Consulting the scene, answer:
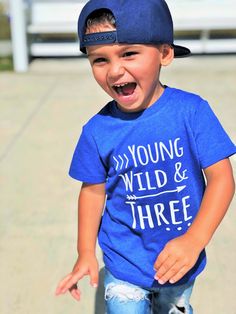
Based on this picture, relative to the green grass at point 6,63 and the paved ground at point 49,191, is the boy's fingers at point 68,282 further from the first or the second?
the green grass at point 6,63

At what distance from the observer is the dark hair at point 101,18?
1.31 m

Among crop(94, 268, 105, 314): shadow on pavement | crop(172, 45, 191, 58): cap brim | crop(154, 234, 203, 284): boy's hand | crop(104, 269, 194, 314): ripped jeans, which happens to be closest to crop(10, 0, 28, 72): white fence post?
crop(94, 268, 105, 314): shadow on pavement

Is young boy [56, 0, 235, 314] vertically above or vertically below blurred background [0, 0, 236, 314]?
above

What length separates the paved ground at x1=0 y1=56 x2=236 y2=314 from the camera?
2451 mm

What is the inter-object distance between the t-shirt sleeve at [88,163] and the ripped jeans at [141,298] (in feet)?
1.13

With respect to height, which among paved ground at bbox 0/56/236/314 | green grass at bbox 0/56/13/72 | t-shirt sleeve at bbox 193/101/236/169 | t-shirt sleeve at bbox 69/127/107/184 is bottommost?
green grass at bbox 0/56/13/72

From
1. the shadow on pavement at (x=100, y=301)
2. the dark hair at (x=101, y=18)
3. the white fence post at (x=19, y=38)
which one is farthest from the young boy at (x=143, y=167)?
the white fence post at (x=19, y=38)

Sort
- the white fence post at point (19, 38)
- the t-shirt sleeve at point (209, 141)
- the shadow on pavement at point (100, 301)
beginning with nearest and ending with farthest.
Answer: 1. the t-shirt sleeve at point (209, 141)
2. the shadow on pavement at point (100, 301)
3. the white fence post at point (19, 38)

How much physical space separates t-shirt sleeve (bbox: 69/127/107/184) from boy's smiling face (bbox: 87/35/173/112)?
17 cm

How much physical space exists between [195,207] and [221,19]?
6.95 metres

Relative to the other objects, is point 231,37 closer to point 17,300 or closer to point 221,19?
point 221,19

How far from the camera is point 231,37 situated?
868 cm

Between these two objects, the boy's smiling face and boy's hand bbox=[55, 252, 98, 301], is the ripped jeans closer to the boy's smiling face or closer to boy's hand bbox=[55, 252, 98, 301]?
boy's hand bbox=[55, 252, 98, 301]

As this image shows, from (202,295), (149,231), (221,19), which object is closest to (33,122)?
(202,295)
